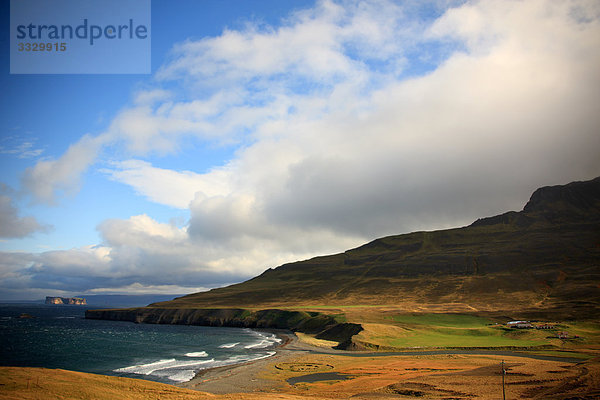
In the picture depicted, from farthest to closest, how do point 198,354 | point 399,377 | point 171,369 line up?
1. point 198,354
2. point 171,369
3. point 399,377

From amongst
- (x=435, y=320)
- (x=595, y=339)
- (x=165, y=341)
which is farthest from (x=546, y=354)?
(x=165, y=341)

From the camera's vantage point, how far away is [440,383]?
1800 inches

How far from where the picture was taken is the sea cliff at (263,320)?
11256cm

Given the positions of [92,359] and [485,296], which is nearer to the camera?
[92,359]

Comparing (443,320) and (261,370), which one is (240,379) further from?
(443,320)

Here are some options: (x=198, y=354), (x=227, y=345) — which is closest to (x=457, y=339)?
(x=227, y=345)

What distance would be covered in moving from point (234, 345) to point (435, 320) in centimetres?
6667

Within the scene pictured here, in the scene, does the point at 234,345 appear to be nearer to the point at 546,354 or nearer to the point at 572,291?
the point at 546,354

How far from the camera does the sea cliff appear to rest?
112562mm

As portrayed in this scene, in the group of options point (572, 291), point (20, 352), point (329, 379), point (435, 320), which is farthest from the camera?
point (572, 291)

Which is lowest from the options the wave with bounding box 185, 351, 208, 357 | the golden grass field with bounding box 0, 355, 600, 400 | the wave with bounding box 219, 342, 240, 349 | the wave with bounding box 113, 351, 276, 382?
the wave with bounding box 219, 342, 240, 349

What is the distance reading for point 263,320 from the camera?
16275 cm

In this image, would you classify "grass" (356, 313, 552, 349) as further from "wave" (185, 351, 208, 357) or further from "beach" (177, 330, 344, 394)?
"wave" (185, 351, 208, 357)

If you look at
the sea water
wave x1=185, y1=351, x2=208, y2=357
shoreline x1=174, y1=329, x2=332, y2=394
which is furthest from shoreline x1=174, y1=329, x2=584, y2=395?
wave x1=185, y1=351, x2=208, y2=357
